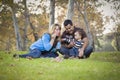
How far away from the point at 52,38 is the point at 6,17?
29815mm

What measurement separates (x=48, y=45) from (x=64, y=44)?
3.78 feet

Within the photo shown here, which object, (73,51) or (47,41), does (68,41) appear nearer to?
(73,51)

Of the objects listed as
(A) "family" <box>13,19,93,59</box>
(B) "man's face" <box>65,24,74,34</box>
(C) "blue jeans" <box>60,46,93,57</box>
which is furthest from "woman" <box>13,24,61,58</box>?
(B) "man's face" <box>65,24,74,34</box>

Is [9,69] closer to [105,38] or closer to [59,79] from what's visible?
[59,79]

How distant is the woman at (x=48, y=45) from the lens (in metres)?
12.2

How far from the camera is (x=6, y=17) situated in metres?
41.0

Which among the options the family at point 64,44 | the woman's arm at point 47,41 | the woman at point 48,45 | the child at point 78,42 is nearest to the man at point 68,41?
the family at point 64,44

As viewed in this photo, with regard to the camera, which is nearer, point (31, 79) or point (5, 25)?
point (31, 79)

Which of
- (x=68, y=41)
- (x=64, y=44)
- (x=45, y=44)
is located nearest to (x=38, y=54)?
(x=45, y=44)

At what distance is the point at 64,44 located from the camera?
1320 cm

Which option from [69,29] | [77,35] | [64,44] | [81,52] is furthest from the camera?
[64,44]

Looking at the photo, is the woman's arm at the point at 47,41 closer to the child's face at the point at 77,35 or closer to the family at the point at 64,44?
the family at the point at 64,44

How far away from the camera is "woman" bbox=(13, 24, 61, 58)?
12.2m

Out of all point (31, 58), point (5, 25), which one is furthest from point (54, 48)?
point (5, 25)
